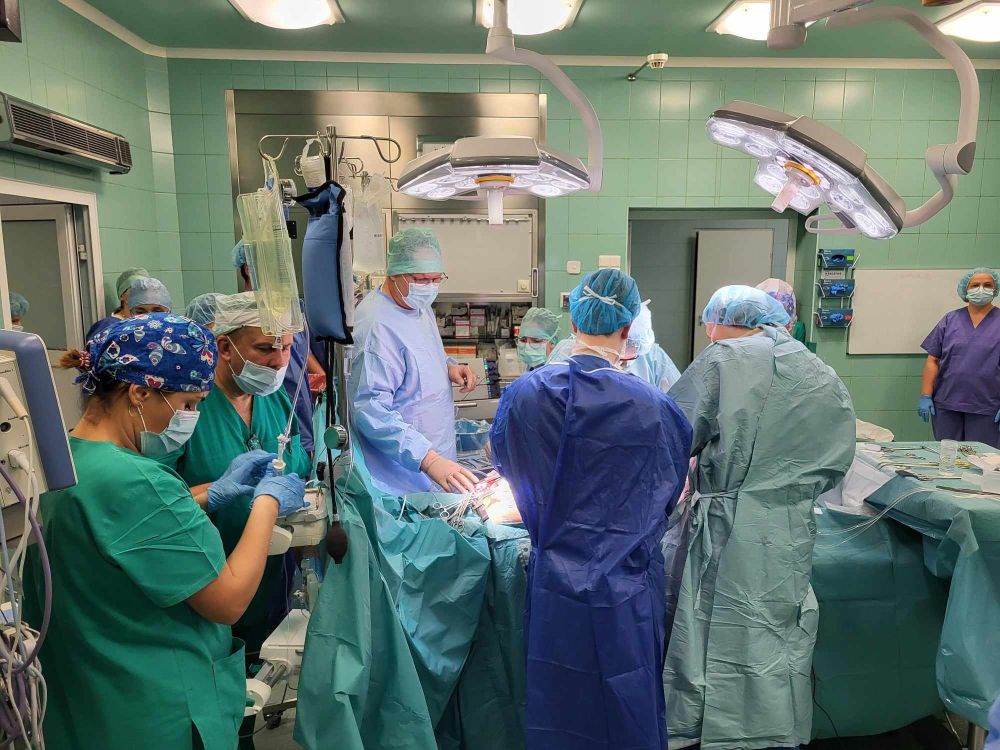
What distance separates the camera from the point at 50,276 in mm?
3623

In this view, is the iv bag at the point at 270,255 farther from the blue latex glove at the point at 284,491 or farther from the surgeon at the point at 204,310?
the surgeon at the point at 204,310

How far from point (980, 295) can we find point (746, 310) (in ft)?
9.41

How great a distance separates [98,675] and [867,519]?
221 centimetres

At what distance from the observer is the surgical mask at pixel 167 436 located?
1.26 meters

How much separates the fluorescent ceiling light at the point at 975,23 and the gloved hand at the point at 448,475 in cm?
360

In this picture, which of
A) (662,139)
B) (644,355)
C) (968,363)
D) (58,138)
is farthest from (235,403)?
(968,363)

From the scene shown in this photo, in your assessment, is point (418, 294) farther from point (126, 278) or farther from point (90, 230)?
point (90, 230)

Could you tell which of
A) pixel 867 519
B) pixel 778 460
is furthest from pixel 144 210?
pixel 867 519

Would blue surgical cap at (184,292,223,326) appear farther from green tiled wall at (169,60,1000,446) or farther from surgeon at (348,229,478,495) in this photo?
green tiled wall at (169,60,1000,446)

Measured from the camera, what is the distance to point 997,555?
6.16 feet

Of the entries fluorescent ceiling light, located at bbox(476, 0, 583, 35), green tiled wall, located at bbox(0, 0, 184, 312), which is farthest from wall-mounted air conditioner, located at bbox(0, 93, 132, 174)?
fluorescent ceiling light, located at bbox(476, 0, 583, 35)

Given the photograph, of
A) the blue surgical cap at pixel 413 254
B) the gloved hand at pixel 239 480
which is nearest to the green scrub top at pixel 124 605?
the gloved hand at pixel 239 480

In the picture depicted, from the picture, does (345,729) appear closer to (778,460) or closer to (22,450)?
(22,450)

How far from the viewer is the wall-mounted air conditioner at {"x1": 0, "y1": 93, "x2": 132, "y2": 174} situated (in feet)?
9.17
